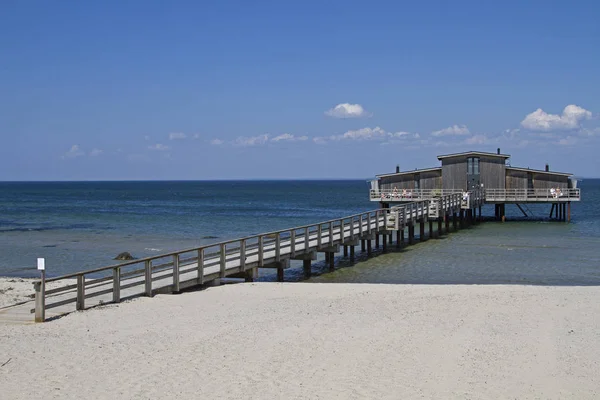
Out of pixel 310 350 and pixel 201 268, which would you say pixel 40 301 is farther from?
Result: pixel 310 350

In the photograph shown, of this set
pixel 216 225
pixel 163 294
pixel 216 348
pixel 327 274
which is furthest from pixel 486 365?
pixel 216 225

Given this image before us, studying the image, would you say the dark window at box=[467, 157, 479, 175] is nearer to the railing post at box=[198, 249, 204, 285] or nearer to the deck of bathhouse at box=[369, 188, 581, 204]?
the deck of bathhouse at box=[369, 188, 581, 204]

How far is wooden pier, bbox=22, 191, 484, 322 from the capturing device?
1518 cm

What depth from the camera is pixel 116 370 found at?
1067cm

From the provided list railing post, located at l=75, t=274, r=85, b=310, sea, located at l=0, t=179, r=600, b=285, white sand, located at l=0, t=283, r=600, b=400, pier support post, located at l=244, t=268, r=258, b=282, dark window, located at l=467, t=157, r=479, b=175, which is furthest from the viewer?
dark window, located at l=467, t=157, r=479, b=175

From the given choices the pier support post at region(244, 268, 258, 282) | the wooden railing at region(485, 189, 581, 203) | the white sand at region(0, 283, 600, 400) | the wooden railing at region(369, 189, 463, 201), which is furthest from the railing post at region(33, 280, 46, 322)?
the wooden railing at region(485, 189, 581, 203)

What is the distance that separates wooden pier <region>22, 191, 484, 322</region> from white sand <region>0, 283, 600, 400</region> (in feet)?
1.96

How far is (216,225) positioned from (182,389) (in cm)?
4481

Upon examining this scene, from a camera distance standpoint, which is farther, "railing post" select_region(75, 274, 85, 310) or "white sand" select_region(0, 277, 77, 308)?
"white sand" select_region(0, 277, 77, 308)

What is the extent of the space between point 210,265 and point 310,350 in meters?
8.01

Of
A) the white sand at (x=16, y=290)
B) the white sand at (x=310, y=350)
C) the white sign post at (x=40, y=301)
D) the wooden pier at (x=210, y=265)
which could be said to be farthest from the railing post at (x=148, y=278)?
the white sign post at (x=40, y=301)

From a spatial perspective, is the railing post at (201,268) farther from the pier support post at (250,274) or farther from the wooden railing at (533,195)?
the wooden railing at (533,195)

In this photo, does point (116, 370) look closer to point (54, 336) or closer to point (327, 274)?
point (54, 336)

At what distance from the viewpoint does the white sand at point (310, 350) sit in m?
9.93
